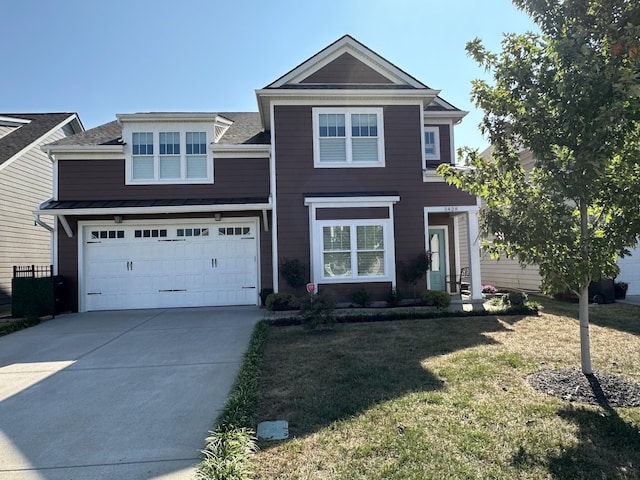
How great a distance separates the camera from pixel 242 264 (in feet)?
39.0

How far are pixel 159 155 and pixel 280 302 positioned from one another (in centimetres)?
566

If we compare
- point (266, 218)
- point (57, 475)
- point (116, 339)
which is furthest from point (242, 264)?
point (57, 475)

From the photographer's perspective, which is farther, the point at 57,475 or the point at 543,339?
the point at 543,339

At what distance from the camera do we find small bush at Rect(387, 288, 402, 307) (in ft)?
34.8

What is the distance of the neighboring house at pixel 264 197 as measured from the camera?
1089cm

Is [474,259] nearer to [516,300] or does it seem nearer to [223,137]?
[516,300]

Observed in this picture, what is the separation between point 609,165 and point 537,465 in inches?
125

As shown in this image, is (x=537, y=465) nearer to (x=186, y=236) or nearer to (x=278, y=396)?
(x=278, y=396)

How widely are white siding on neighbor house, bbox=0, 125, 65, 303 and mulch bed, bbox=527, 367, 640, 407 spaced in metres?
13.8

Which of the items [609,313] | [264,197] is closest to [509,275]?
[609,313]

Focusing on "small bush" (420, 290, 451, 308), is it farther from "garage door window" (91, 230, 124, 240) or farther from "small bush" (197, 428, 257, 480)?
"garage door window" (91, 230, 124, 240)

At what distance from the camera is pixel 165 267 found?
1180 cm

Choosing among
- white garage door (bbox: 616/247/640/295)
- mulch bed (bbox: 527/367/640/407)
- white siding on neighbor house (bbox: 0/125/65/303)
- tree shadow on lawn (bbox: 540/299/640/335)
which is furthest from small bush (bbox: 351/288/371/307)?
white siding on neighbor house (bbox: 0/125/65/303)

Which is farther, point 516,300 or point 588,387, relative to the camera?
point 516,300
